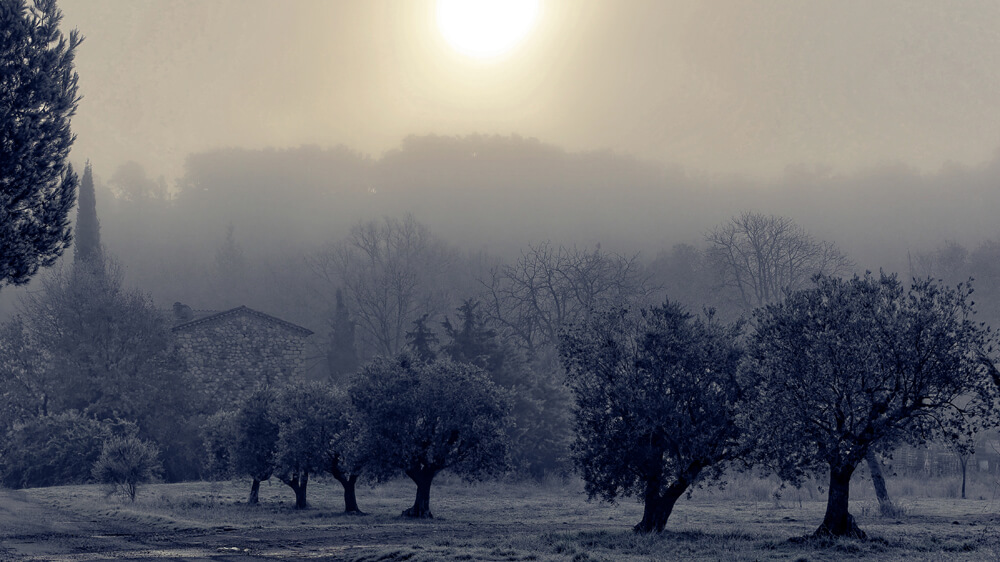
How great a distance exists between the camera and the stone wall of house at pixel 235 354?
241 ft

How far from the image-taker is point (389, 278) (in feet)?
303

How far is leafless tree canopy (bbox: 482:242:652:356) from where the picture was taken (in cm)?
7675

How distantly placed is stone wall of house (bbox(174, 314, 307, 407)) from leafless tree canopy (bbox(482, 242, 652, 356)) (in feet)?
70.0

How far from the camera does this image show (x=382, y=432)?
122ft

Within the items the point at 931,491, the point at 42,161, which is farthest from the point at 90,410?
the point at 931,491

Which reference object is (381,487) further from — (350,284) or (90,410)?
(350,284)

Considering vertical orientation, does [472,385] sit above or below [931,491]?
above

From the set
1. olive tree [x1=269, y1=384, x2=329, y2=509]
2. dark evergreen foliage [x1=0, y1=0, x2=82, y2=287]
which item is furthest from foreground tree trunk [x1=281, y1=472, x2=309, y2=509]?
dark evergreen foliage [x1=0, y1=0, x2=82, y2=287]

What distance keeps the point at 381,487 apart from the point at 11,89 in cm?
4222

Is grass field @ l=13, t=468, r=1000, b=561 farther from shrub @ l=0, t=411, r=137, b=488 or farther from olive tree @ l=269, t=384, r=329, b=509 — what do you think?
shrub @ l=0, t=411, r=137, b=488

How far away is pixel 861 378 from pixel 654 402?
634 cm

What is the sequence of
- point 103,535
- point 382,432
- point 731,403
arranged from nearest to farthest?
point 731,403
point 103,535
point 382,432

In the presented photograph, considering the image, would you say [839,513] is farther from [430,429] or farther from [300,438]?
[300,438]

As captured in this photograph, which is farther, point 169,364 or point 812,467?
point 169,364
